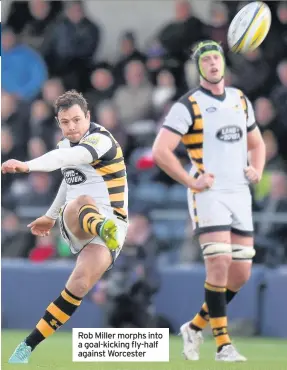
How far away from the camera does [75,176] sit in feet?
28.5

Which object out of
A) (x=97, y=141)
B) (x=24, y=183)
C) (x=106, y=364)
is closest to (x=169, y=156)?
(x=97, y=141)

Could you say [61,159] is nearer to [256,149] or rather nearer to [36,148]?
[256,149]

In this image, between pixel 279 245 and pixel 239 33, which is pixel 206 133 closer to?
pixel 239 33

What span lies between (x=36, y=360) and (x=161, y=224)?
197 inches

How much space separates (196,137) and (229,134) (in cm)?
26

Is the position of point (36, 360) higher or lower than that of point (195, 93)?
lower

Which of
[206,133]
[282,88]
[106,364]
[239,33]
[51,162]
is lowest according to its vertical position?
[106,364]

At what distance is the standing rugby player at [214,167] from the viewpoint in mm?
9422

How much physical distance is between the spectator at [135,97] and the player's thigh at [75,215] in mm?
7201

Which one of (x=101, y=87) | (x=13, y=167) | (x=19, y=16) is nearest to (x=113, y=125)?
(x=101, y=87)

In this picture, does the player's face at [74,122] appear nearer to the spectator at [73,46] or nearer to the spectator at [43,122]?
the spectator at [43,122]

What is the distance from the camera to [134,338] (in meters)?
8.16

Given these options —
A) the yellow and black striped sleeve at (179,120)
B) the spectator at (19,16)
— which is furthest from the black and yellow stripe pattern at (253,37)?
the spectator at (19,16)
